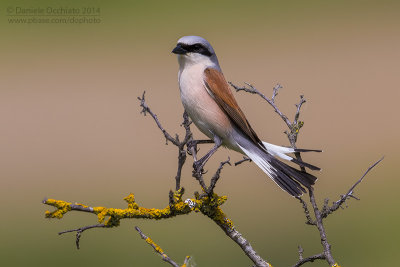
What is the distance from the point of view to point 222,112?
2.66m

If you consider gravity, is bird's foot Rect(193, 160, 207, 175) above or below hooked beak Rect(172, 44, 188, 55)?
below

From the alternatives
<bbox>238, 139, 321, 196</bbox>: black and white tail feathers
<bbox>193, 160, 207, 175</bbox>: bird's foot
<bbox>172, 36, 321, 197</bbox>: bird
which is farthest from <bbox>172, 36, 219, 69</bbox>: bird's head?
<bbox>193, 160, 207, 175</bbox>: bird's foot

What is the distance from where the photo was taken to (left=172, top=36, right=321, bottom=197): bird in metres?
2.59

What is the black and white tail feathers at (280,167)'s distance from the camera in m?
2.36

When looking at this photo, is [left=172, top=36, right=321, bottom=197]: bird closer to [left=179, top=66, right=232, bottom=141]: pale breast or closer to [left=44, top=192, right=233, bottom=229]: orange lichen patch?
[left=179, top=66, right=232, bottom=141]: pale breast

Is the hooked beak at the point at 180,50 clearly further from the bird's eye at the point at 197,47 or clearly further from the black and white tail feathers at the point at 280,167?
the black and white tail feathers at the point at 280,167

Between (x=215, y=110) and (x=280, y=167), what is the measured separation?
38cm

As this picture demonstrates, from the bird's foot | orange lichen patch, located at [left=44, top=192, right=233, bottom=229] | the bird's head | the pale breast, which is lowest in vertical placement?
orange lichen patch, located at [left=44, top=192, right=233, bottom=229]

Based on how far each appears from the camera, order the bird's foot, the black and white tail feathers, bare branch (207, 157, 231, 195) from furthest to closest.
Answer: the black and white tail feathers, the bird's foot, bare branch (207, 157, 231, 195)

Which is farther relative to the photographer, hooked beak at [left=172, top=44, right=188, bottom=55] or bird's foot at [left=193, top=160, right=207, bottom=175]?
hooked beak at [left=172, top=44, right=188, bottom=55]

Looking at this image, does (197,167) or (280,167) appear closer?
(197,167)

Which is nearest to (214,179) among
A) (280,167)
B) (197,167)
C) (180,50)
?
(197,167)

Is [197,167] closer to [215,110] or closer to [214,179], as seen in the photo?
[214,179]

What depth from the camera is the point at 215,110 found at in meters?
2.63
